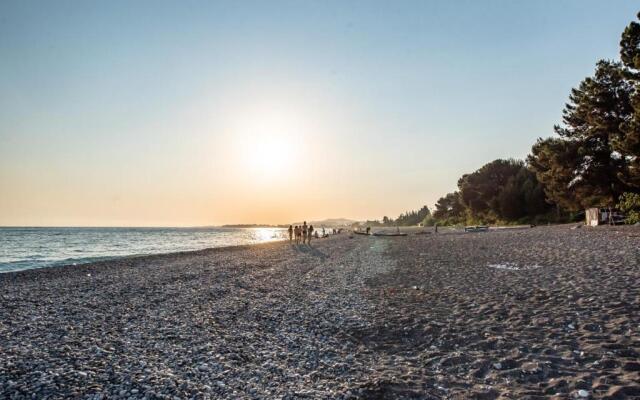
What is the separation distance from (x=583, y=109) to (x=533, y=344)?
48.3m

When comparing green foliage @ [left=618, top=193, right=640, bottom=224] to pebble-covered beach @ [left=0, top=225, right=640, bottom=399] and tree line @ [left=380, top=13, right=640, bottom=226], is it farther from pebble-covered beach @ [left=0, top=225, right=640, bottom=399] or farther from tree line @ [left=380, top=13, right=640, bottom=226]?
pebble-covered beach @ [left=0, top=225, right=640, bottom=399]

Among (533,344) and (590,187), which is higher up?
(590,187)

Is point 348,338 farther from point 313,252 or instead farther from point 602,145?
point 602,145

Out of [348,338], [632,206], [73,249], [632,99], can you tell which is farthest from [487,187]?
[348,338]

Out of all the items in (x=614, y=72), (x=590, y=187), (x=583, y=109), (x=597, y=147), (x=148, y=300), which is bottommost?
(x=148, y=300)

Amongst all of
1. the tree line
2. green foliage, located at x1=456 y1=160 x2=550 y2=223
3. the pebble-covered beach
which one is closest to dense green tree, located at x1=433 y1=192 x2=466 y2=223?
Answer: green foliage, located at x1=456 y1=160 x2=550 y2=223

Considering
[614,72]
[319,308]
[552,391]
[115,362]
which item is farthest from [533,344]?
[614,72]

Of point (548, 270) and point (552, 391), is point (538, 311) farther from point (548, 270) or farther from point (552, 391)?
point (548, 270)

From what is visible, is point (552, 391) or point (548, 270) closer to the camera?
point (552, 391)

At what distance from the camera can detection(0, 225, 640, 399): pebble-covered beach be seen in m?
7.15

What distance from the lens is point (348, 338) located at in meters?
10.3

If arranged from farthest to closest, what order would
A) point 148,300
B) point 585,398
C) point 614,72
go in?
point 614,72, point 148,300, point 585,398

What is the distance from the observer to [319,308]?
45.3 ft

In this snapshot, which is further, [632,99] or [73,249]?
[73,249]
